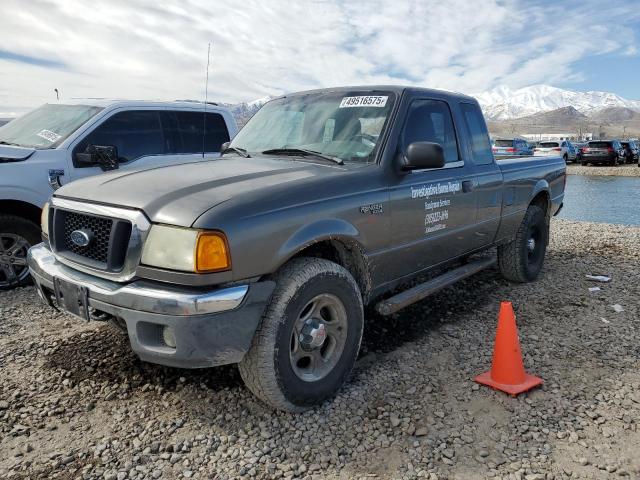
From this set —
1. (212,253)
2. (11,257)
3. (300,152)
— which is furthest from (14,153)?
(212,253)

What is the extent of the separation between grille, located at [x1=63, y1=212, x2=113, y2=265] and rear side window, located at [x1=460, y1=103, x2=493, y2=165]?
3.09 meters

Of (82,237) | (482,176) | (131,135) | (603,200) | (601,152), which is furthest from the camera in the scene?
(601,152)

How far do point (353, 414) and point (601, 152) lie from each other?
32165mm

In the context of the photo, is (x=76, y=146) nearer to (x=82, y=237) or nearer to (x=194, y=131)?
(x=194, y=131)

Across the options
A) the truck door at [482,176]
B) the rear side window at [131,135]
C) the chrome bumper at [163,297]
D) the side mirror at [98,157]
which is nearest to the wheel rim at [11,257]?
the side mirror at [98,157]

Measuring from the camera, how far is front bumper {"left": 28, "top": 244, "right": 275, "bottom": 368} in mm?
2457

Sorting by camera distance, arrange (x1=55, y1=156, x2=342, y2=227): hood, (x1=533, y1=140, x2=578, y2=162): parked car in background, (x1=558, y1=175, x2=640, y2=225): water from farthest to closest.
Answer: (x1=533, y1=140, x2=578, y2=162): parked car in background, (x1=558, y1=175, x2=640, y2=225): water, (x1=55, y1=156, x2=342, y2=227): hood

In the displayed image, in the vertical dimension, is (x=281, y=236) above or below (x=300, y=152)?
below

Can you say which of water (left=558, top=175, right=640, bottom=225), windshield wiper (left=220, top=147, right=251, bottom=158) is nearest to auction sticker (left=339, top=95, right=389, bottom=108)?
windshield wiper (left=220, top=147, right=251, bottom=158)

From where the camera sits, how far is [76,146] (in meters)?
5.38

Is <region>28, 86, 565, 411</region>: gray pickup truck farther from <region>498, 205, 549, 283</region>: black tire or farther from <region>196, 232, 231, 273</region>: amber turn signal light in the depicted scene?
<region>498, 205, 549, 283</region>: black tire

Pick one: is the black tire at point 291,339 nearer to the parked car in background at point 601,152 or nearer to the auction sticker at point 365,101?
the auction sticker at point 365,101

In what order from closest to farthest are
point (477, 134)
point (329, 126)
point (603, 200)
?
point (329, 126) → point (477, 134) → point (603, 200)

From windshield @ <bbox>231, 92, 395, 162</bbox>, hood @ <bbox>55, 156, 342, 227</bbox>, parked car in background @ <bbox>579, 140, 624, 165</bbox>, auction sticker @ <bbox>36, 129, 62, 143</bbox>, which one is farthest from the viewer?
parked car in background @ <bbox>579, 140, 624, 165</bbox>
